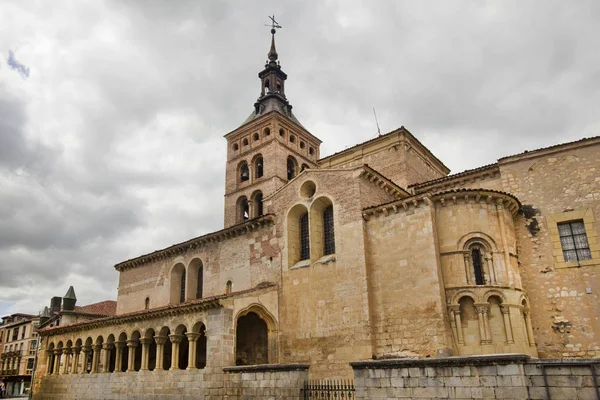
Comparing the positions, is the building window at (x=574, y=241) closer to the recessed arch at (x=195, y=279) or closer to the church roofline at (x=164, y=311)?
the church roofline at (x=164, y=311)

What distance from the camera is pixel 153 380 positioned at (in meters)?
22.2

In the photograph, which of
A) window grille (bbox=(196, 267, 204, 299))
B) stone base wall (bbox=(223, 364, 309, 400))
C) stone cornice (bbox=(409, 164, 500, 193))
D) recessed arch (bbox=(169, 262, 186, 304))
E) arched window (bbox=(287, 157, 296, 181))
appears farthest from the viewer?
arched window (bbox=(287, 157, 296, 181))

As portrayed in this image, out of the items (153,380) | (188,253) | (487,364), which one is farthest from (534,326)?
(188,253)

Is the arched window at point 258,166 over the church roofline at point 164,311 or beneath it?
over

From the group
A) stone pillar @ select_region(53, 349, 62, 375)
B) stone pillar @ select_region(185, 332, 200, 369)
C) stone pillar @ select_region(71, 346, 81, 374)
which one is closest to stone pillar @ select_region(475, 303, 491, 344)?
stone pillar @ select_region(185, 332, 200, 369)

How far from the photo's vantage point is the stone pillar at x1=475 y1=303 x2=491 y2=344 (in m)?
17.5

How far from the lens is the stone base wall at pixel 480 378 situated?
34.0 feet

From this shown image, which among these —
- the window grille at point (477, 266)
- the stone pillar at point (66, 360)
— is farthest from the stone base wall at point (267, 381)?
the stone pillar at point (66, 360)

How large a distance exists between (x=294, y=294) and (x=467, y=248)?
7.88 meters

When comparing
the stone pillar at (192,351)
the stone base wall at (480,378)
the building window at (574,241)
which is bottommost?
the stone base wall at (480,378)

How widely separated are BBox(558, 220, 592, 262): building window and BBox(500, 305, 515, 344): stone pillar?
12.9 feet

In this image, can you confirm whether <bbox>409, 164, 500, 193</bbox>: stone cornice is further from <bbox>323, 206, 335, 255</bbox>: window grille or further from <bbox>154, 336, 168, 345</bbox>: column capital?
<bbox>154, 336, 168, 345</bbox>: column capital

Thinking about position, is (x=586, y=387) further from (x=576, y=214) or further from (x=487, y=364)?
(x=576, y=214)

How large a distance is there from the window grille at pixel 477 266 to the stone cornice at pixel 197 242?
9.86 m
